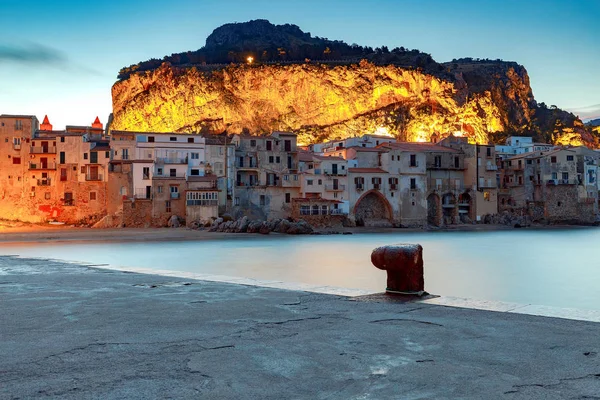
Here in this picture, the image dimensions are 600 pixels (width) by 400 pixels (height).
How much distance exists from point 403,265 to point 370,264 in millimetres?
26301

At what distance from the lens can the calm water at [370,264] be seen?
82.8 ft

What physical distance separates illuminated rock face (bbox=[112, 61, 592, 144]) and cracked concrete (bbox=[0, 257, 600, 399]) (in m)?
96.6

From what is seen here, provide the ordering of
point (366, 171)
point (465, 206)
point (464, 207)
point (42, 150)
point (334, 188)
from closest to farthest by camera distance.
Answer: point (42, 150) → point (334, 188) → point (366, 171) → point (465, 206) → point (464, 207)

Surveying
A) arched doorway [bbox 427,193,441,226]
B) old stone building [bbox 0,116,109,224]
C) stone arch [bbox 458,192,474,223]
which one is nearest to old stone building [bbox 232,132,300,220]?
old stone building [bbox 0,116,109,224]

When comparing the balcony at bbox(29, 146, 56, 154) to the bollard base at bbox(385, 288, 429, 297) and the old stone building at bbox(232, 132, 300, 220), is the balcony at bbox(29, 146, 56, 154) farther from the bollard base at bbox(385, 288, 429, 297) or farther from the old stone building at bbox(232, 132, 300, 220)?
the bollard base at bbox(385, 288, 429, 297)

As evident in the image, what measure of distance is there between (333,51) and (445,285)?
10233 centimetres

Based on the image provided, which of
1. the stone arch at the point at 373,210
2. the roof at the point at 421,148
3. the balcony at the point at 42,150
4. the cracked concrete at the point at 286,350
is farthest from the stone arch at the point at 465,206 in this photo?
the cracked concrete at the point at 286,350

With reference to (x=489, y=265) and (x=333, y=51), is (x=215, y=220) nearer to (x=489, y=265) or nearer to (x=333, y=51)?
(x=489, y=265)

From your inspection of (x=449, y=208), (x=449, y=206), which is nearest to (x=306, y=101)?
(x=449, y=208)

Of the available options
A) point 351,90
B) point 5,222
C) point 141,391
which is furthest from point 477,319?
point 351,90

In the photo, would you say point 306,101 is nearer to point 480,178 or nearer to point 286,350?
point 480,178

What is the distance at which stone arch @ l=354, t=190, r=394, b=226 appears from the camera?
2648 inches

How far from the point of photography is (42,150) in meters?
61.7

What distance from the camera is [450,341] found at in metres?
5.58
